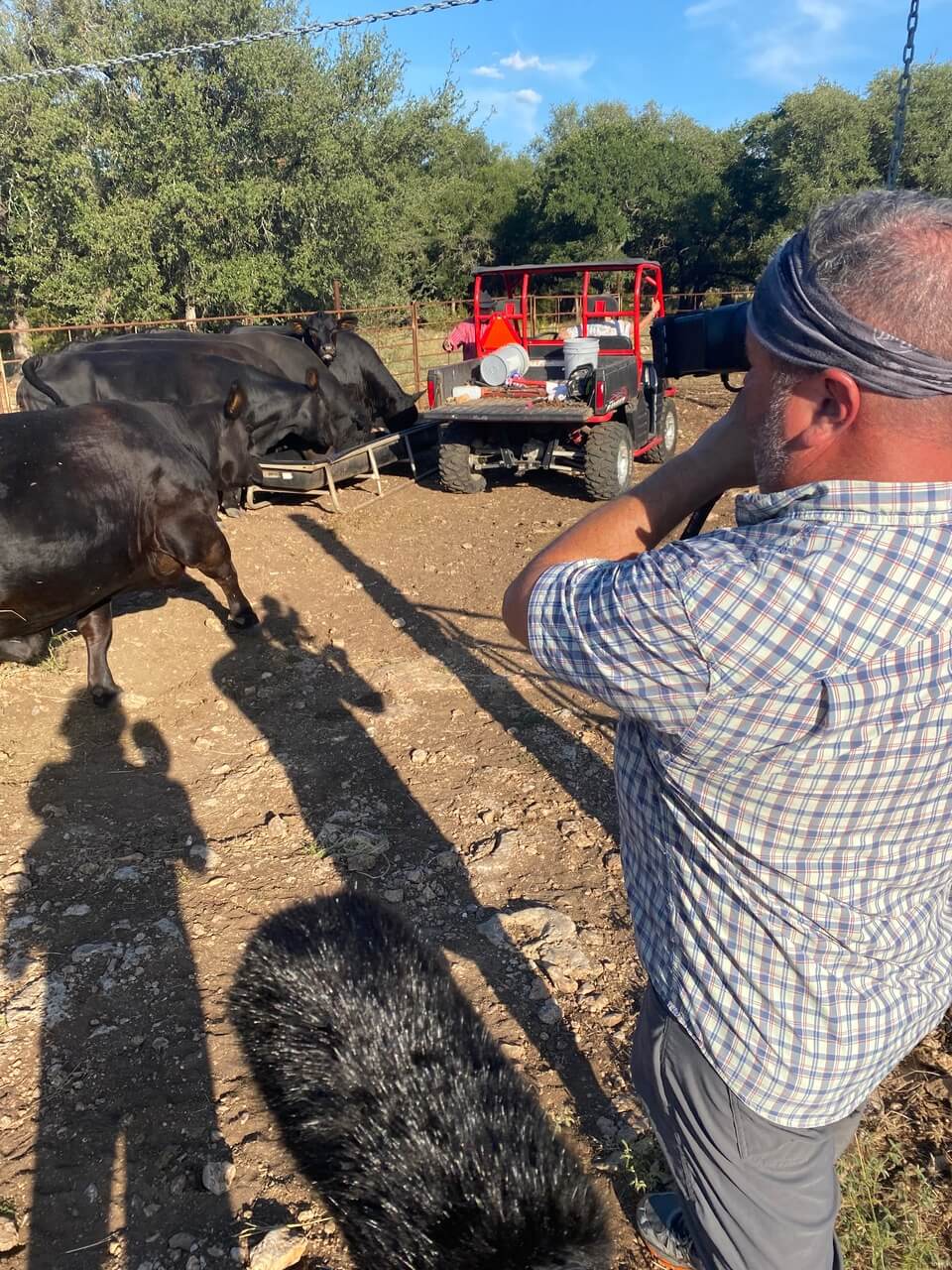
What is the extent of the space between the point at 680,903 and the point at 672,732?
35cm

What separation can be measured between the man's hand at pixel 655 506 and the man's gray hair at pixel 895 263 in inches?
10.6

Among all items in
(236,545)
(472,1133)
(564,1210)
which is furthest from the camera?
(236,545)

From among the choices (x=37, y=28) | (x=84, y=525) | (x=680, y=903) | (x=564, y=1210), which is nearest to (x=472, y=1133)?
(x=564, y=1210)

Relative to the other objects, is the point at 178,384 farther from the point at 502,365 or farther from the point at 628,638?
the point at 628,638

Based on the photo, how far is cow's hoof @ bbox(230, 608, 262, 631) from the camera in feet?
19.0

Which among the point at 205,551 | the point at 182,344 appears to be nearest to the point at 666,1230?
the point at 205,551

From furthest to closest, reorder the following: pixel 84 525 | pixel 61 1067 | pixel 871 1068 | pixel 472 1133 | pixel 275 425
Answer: pixel 275 425 → pixel 84 525 → pixel 61 1067 → pixel 472 1133 → pixel 871 1068

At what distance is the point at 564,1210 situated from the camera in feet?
5.78

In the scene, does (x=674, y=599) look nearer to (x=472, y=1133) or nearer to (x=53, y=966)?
(x=472, y=1133)

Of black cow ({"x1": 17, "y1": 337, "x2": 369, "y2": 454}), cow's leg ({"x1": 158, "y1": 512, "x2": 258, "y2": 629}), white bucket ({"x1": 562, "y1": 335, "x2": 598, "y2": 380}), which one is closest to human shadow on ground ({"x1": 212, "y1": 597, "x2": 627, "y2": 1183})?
cow's leg ({"x1": 158, "y1": 512, "x2": 258, "y2": 629})

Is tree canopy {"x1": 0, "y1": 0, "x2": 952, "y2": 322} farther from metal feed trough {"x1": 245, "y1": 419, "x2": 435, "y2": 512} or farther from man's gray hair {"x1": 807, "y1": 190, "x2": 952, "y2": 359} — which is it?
man's gray hair {"x1": 807, "y1": 190, "x2": 952, "y2": 359}

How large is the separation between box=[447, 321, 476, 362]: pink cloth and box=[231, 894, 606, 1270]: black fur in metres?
9.13

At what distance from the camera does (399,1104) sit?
2.04 metres

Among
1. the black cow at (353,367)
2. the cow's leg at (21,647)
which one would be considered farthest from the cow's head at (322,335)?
the cow's leg at (21,647)
